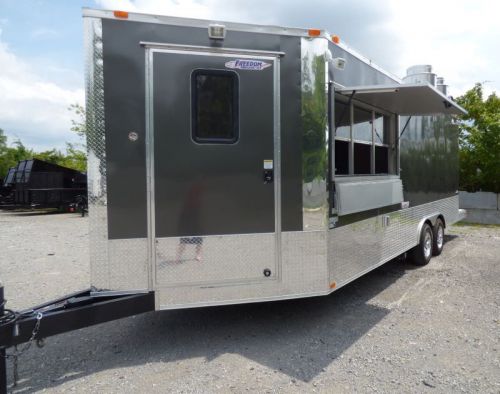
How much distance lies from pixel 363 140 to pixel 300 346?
8.37 ft

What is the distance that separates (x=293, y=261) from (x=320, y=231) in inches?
14.6

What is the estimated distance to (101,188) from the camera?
10.3 ft

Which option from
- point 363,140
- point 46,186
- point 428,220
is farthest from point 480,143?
point 46,186

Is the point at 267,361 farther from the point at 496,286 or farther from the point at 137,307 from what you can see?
the point at 496,286

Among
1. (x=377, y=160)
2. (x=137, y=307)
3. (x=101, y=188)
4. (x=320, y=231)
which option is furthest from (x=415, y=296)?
(x=101, y=188)

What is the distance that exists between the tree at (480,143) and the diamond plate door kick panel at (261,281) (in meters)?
11.2

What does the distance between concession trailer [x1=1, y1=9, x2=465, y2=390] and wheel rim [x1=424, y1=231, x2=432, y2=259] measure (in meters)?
3.14

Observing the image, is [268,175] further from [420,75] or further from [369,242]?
[420,75]

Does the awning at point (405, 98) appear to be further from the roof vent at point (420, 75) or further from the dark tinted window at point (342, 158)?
the roof vent at point (420, 75)

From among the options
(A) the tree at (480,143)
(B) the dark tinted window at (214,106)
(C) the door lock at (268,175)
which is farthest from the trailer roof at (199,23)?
(A) the tree at (480,143)

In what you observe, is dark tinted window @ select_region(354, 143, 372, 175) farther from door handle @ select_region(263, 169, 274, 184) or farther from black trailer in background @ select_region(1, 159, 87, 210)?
black trailer in background @ select_region(1, 159, 87, 210)

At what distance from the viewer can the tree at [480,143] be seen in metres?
12.8

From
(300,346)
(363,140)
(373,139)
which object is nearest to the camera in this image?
(300,346)

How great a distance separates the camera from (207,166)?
11.1ft
